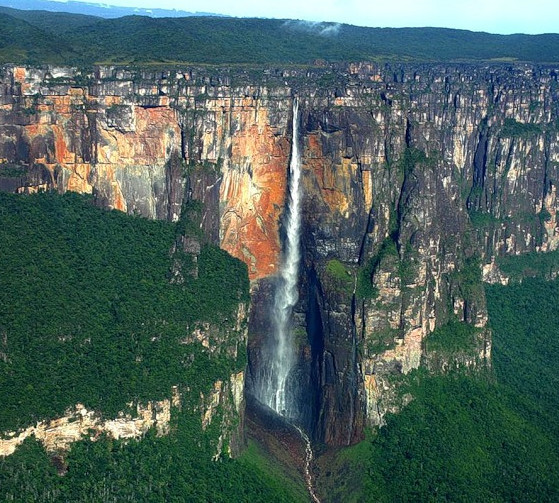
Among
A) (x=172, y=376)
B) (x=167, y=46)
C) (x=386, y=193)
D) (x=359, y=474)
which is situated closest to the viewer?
(x=172, y=376)

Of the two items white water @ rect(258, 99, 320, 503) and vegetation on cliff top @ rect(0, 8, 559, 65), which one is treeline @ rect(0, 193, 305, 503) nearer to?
white water @ rect(258, 99, 320, 503)

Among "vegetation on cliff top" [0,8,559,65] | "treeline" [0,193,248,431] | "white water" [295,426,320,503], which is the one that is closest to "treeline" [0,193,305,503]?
"treeline" [0,193,248,431]

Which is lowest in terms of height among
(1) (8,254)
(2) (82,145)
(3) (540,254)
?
(3) (540,254)

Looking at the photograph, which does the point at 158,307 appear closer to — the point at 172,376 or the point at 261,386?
the point at 172,376

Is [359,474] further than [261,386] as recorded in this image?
No

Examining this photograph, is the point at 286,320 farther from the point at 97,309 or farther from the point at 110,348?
the point at 110,348

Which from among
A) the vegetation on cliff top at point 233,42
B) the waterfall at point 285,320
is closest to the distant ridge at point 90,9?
the vegetation on cliff top at point 233,42

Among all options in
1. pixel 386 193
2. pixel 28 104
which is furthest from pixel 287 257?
pixel 28 104

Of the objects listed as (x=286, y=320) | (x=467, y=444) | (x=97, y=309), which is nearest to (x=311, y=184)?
(x=286, y=320)
